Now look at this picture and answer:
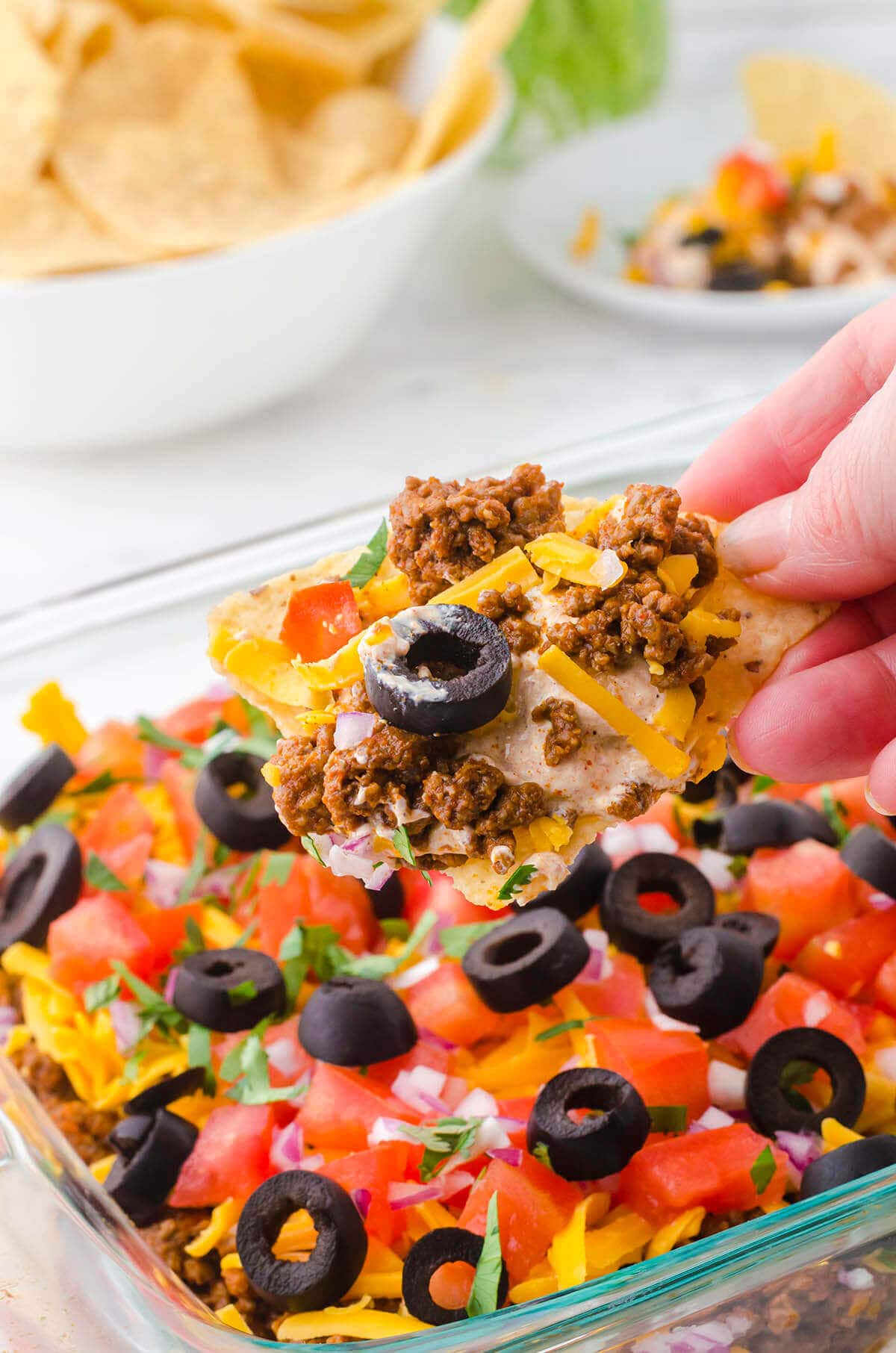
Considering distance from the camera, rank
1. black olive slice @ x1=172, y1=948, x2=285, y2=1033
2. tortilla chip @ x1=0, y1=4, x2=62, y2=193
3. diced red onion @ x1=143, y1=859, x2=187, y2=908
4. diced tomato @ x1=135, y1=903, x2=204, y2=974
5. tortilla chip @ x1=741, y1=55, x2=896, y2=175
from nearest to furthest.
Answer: black olive slice @ x1=172, y1=948, x2=285, y2=1033 < diced tomato @ x1=135, y1=903, x2=204, y2=974 < diced red onion @ x1=143, y1=859, x2=187, y2=908 < tortilla chip @ x1=0, y1=4, x2=62, y2=193 < tortilla chip @ x1=741, y1=55, x2=896, y2=175

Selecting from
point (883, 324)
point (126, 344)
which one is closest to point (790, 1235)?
point (883, 324)

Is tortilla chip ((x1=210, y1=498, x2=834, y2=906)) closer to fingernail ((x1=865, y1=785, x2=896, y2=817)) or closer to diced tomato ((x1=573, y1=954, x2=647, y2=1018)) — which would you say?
fingernail ((x1=865, y1=785, x2=896, y2=817))

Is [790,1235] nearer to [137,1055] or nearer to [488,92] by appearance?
[137,1055]

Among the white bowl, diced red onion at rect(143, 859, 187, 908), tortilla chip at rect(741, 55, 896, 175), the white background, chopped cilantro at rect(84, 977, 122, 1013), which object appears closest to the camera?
chopped cilantro at rect(84, 977, 122, 1013)

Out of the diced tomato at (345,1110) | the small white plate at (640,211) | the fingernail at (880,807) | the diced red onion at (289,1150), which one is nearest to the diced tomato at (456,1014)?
the diced tomato at (345,1110)

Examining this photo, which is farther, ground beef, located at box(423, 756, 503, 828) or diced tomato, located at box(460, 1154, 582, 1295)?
diced tomato, located at box(460, 1154, 582, 1295)

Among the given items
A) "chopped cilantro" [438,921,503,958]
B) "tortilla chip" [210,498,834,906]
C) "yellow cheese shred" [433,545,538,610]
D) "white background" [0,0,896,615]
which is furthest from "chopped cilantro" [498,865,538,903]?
"white background" [0,0,896,615]

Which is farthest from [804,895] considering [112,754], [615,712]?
[112,754]

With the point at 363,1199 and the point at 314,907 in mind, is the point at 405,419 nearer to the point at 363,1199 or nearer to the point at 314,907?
the point at 314,907

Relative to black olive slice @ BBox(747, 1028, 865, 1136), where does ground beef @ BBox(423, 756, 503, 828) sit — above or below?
above
